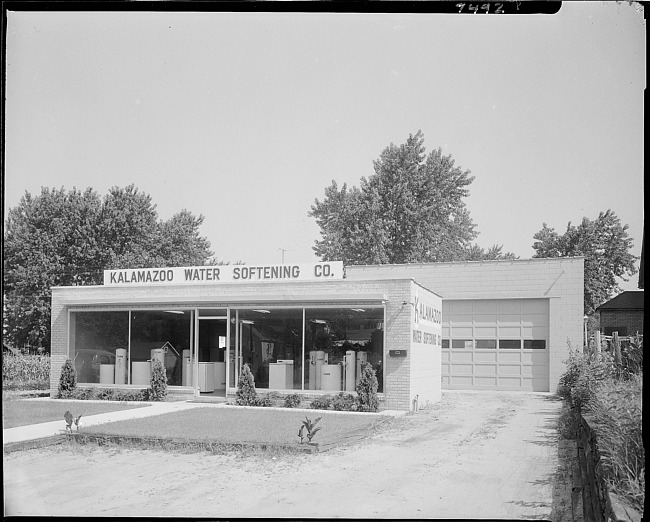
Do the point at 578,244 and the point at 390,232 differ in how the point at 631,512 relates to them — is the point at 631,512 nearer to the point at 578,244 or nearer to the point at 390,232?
the point at 578,244

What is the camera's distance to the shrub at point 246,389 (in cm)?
1477

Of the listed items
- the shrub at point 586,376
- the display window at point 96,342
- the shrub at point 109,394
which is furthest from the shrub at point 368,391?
the display window at point 96,342

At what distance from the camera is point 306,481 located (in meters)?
8.77

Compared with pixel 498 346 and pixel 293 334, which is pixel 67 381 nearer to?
pixel 293 334

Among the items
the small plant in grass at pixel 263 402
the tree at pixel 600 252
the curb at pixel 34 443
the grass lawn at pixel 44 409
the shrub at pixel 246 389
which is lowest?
the curb at pixel 34 443

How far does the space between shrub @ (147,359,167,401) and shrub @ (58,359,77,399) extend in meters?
1.91

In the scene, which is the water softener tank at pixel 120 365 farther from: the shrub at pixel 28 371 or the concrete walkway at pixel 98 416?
the shrub at pixel 28 371

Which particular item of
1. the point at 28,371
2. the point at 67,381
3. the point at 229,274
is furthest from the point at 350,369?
the point at 28,371

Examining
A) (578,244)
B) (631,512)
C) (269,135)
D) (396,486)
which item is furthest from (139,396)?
(269,135)

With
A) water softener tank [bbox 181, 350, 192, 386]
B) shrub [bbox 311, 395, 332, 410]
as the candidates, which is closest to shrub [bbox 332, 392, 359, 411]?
shrub [bbox 311, 395, 332, 410]

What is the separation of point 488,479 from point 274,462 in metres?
2.54

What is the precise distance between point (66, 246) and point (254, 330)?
12908 millimetres

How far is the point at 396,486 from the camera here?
855 cm

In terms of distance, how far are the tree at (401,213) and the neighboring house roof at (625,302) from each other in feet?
38.5
